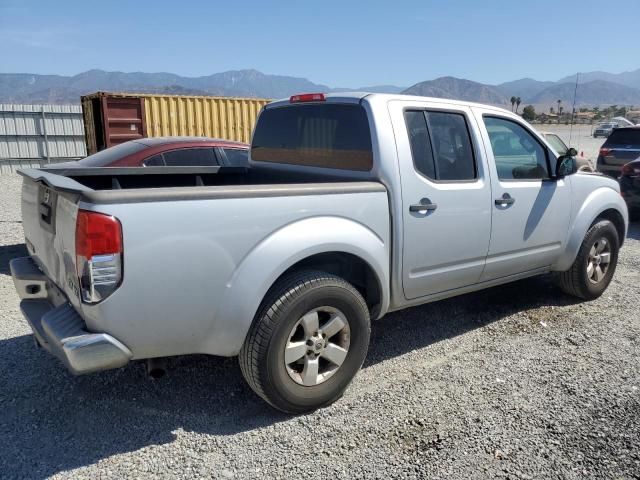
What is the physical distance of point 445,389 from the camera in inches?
140

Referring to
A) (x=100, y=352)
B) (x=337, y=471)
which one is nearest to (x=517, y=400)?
(x=337, y=471)

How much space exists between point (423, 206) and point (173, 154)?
365 cm

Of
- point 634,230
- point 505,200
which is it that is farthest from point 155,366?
point 634,230

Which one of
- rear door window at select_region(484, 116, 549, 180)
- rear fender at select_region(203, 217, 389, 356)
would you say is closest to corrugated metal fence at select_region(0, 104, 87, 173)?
rear door window at select_region(484, 116, 549, 180)

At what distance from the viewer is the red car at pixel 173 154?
5.97 meters

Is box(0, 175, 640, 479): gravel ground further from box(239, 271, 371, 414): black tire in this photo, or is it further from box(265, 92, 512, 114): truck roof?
box(265, 92, 512, 114): truck roof

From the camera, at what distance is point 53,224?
9.36 ft

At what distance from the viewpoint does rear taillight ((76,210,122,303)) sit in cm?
242

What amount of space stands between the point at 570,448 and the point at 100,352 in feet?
8.32

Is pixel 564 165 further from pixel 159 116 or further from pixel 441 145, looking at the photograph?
A: pixel 159 116

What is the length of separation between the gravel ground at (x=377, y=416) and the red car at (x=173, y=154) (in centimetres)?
217

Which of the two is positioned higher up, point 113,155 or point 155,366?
point 113,155

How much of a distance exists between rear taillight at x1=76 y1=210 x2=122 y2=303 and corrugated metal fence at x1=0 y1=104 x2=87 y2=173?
1855 centimetres

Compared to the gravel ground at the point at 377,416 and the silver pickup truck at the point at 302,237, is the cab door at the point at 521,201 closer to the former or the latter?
the silver pickup truck at the point at 302,237
